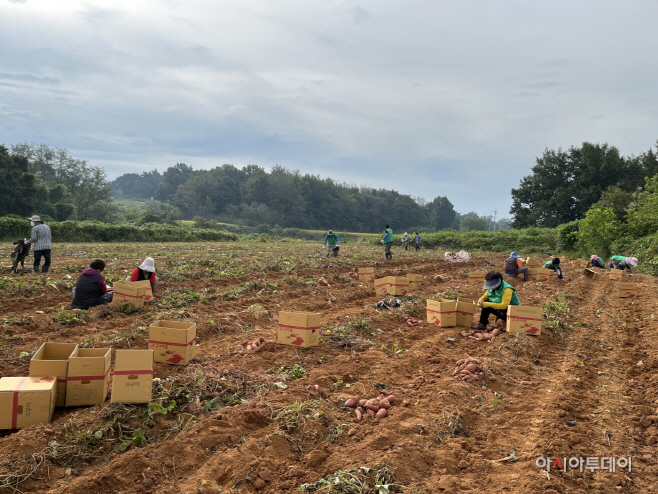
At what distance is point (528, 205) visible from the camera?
56.2 meters

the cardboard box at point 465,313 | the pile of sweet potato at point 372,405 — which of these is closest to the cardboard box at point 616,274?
the cardboard box at point 465,313

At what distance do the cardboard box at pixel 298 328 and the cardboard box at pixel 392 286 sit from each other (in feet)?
15.6

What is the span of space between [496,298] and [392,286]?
3325 mm

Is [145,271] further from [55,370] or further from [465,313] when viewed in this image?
[465,313]

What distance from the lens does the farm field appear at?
328 centimetres

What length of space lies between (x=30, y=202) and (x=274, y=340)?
43.3 metres

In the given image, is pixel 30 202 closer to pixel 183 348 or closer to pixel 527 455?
pixel 183 348

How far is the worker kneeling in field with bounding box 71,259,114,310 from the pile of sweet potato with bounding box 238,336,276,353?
12.3ft

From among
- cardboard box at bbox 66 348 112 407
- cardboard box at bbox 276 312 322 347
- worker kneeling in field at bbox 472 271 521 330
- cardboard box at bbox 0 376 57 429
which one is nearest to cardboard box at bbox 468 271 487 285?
worker kneeling in field at bbox 472 271 521 330

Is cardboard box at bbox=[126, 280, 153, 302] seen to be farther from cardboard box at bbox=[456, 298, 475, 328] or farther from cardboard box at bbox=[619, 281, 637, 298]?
cardboard box at bbox=[619, 281, 637, 298]

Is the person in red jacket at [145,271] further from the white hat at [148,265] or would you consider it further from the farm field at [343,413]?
the farm field at [343,413]

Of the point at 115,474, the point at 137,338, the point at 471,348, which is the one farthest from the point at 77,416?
the point at 471,348

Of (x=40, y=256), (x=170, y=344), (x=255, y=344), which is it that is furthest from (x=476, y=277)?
(x=40, y=256)

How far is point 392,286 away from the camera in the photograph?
1101 cm
